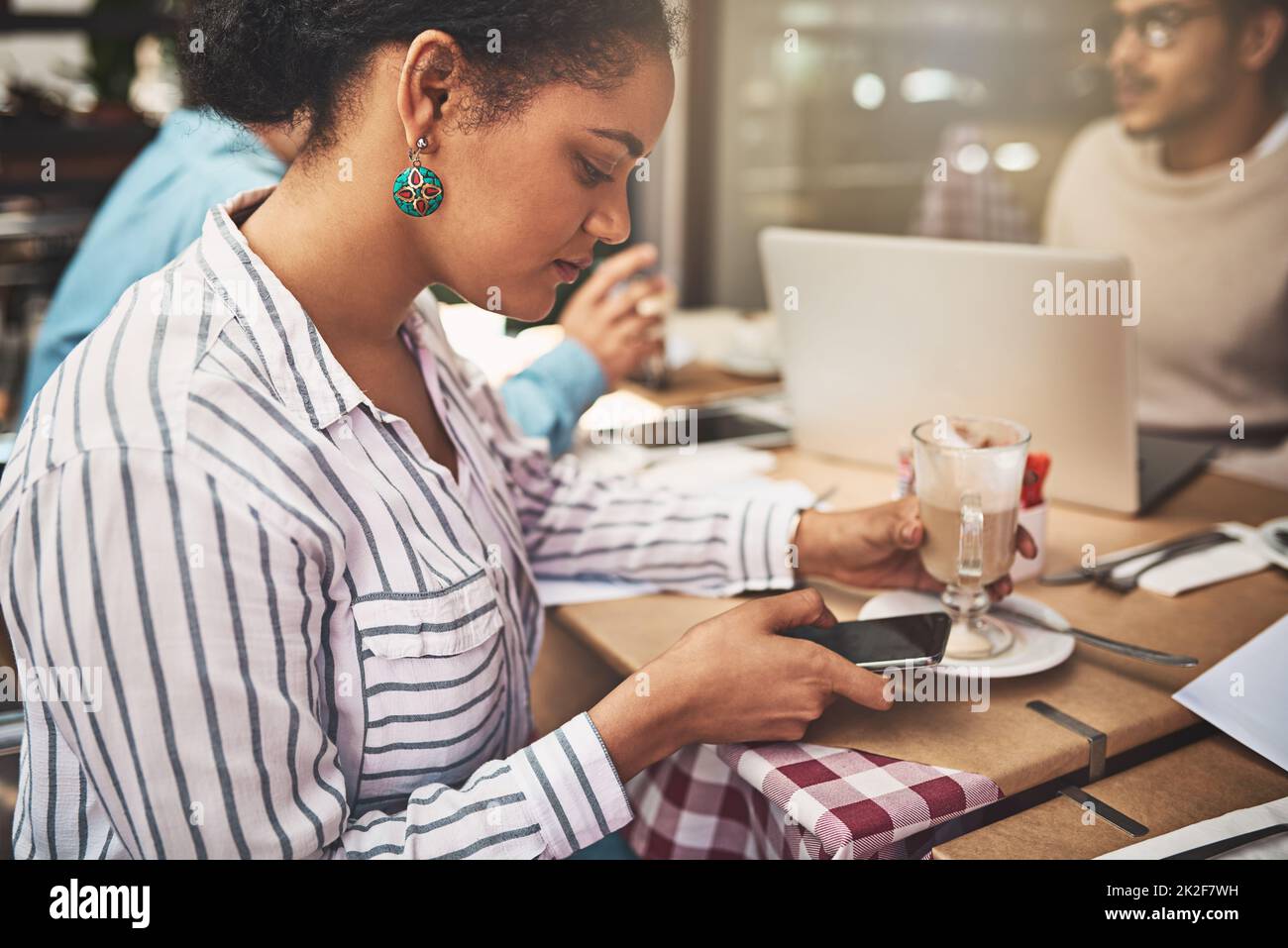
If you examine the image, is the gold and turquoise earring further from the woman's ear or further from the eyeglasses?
the eyeglasses

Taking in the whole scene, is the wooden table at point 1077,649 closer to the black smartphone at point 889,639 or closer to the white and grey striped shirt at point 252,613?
the black smartphone at point 889,639

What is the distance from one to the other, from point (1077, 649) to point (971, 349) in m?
0.45

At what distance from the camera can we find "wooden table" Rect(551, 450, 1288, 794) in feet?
2.77

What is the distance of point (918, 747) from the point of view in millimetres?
841

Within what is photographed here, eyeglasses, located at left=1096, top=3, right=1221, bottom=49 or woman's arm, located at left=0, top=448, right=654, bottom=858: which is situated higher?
eyeglasses, located at left=1096, top=3, right=1221, bottom=49

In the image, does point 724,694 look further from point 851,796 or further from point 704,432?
point 704,432

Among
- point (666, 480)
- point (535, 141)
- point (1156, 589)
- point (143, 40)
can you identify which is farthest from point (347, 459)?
point (143, 40)

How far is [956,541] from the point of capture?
39.0 inches

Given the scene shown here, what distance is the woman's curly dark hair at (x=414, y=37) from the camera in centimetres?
78

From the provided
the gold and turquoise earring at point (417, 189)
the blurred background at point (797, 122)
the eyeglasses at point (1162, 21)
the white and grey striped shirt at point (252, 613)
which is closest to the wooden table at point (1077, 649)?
the white and grey striped shirt at point (252, 613)

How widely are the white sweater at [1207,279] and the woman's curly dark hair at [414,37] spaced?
1618 millimetres

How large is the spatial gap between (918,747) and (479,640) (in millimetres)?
373

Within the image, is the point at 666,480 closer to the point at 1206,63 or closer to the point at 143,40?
the point at 1206,63

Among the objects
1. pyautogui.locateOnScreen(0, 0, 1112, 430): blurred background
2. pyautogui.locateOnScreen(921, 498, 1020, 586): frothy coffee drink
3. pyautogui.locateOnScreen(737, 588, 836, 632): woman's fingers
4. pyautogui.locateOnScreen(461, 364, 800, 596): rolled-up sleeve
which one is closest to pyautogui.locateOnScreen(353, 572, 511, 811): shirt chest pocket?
pyautogui.locateOnScreen(737, 588, 836, 632): woman's fingers
